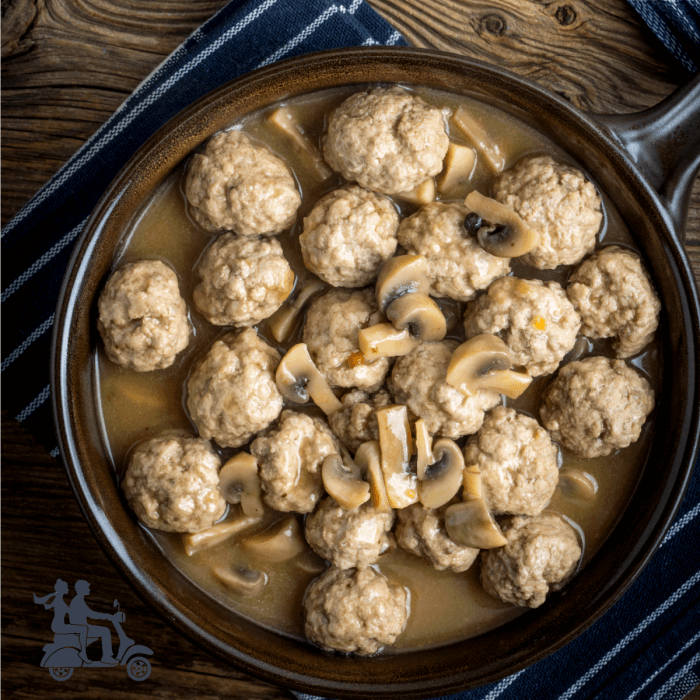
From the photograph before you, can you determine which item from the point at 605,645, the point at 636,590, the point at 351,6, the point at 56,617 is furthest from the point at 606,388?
the point at 56,617

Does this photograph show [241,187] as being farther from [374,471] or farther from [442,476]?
[442,476]

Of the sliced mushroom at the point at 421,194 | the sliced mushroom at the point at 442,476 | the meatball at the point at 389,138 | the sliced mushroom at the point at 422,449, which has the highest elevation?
the meatball at the point at 389,138

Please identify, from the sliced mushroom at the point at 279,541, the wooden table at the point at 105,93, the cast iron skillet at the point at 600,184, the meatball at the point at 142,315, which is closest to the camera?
the cast iron skillet at the point at 600,184

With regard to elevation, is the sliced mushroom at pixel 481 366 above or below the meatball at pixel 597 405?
above

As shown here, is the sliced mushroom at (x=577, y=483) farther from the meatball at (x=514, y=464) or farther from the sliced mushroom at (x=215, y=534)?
the sliced mushroom at (x=215, y=534)

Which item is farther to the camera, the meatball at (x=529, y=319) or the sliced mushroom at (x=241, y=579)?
the sliced mushroom at (x=241, y=579)

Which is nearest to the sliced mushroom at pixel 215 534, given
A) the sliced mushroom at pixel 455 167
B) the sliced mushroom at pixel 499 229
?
the sliced mushroom at pixel 499 229

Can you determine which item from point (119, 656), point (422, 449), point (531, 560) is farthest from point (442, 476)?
point (119, 656)
